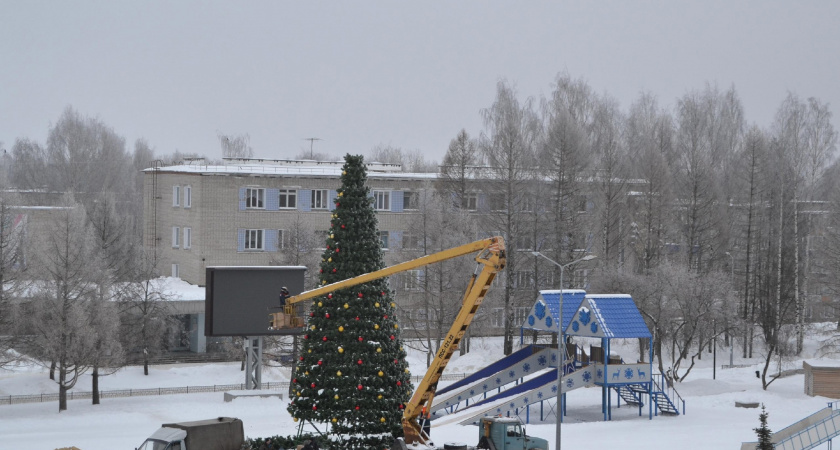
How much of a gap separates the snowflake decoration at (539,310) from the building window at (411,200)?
70.6ft

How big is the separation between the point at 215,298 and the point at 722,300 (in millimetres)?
36113

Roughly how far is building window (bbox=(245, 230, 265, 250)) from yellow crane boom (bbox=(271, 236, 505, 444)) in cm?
3814

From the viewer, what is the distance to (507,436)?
99.5 ft

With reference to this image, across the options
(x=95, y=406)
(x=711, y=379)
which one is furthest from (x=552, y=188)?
(x=95, y=406)

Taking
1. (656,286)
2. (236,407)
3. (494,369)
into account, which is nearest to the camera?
(236,407)

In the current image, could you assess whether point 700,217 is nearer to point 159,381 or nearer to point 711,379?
point 711,379

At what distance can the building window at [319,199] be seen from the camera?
68.1 metres

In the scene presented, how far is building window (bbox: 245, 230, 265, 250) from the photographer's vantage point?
6662cm

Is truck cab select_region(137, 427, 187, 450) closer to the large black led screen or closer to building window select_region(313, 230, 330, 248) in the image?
the large black led screen

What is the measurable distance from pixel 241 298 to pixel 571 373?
605 inches

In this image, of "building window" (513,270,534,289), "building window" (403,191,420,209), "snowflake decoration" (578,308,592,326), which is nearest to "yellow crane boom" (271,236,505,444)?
"snowflake decoration" (578,308,592,326)

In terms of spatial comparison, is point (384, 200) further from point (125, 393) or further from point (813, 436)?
point (813, 436)

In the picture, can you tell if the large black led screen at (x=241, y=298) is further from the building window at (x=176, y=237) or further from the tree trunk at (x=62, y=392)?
the building window at (x=176, y=237)

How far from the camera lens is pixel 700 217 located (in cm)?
6831
